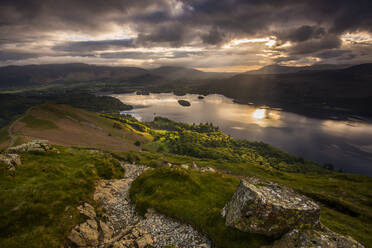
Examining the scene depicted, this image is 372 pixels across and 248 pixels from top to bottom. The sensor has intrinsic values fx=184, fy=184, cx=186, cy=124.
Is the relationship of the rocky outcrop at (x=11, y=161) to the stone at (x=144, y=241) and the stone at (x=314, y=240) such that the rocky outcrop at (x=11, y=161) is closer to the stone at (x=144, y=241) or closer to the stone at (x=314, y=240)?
the stone at (x=144, y=241)

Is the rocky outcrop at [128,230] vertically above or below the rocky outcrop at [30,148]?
below

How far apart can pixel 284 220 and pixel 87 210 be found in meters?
21.3

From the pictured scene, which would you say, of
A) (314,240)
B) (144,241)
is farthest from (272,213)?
(144,241)

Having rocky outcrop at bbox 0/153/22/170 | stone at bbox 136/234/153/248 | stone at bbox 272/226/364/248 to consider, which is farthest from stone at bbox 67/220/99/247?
stone at bbox 272/226/364/248

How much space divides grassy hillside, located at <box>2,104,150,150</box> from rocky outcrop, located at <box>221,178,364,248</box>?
97.1 meters

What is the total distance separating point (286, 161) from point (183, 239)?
601 feet

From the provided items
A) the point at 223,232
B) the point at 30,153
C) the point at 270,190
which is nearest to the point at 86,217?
the point at 223,232

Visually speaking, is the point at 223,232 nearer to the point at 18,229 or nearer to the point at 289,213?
the point at 289,213

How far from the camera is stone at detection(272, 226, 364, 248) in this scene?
15.2 metres

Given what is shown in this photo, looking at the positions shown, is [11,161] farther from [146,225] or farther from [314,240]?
[314,240]

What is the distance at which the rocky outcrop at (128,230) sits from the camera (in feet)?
60.2

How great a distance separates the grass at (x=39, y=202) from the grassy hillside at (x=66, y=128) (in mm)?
72379

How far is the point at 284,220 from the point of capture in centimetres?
1719

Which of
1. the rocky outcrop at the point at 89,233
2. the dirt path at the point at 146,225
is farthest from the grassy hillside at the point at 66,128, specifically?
the rocky outcrop at the point at 89,233
